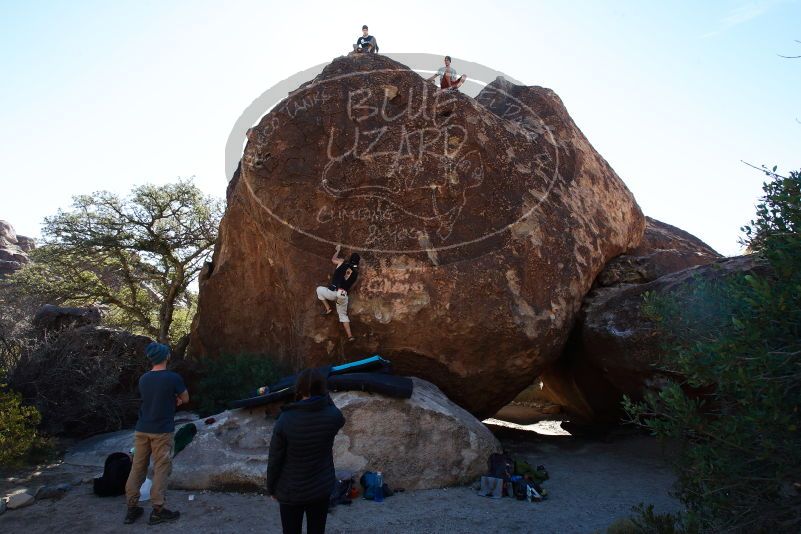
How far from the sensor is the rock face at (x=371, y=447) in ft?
20.5

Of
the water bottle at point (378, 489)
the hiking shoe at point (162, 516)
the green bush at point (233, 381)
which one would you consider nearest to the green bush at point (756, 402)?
the water bottle at point (378, 489)

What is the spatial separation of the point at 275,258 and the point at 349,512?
4.61 m

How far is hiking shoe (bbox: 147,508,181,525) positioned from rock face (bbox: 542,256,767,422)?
6019 mm

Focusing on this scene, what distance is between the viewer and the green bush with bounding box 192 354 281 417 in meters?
8.77

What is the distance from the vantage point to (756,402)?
3.40 meters

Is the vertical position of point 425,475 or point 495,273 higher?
point 495,273

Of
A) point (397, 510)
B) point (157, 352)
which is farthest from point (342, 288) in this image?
point (157, 352)

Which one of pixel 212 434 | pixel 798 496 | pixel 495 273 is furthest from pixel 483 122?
pixel 798 496

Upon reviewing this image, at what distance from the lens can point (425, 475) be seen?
6.65 metres

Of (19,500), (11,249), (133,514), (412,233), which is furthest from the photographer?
(11,249)

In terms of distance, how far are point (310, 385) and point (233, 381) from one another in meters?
5.85

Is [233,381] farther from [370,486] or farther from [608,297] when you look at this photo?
[608,297]

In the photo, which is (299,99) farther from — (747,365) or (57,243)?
(57,243)

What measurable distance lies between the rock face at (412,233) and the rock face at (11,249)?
2542cm
